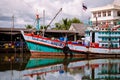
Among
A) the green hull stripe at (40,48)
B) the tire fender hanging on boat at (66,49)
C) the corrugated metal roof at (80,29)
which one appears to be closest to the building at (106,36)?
the tire fender hanging on boat at (66,49)

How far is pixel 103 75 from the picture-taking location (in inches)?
917

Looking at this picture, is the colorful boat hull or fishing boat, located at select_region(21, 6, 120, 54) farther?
fishing boat, located at select_region(21, 6, 120, 54)

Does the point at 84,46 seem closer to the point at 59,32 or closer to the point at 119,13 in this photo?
the point at 59,32

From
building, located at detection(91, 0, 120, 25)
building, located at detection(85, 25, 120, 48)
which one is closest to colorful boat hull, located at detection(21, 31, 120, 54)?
building, located at detection(85, 25, 120, 48)

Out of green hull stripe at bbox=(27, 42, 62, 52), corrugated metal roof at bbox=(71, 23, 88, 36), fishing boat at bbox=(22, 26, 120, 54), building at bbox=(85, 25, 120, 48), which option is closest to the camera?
fishing boat at bbox=(22, 26, 120, 54)

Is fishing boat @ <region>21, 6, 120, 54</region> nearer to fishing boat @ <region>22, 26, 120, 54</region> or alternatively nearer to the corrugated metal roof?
fishing boat @ <region>22, 26, 120, 54</region>

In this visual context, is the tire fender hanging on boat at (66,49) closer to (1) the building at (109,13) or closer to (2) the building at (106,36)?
(2) the building at (106,36)

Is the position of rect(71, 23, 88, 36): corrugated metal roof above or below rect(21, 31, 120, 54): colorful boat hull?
above

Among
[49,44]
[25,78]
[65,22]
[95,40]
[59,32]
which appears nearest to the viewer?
[25,78]

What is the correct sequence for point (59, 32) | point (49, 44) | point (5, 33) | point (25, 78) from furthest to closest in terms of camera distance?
point (59, 32)
point (5, 33)
point (49, 44)
point (25, 78)

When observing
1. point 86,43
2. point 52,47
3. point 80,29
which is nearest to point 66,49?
point 52,47

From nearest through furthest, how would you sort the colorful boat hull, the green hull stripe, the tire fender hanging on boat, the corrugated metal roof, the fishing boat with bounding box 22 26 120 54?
the colorful boat hull < the fishing boat with bounding box 22 26 120 54 < the green hull stripe < the tire fender hanging on boat < the corrugated metal roof

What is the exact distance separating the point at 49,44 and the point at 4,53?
847cm

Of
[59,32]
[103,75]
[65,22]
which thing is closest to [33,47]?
[59,32]
